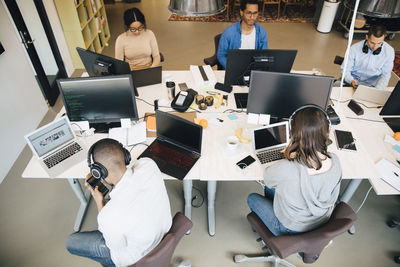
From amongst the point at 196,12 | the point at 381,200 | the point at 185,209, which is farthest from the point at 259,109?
the point at 381,200

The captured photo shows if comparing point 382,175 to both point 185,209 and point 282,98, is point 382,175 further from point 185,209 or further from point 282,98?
point 185,209

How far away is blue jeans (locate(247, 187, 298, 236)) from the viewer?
1744 mm

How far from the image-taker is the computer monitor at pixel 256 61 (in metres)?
2.20

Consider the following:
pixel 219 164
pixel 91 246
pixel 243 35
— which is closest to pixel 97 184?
pixel 91 246

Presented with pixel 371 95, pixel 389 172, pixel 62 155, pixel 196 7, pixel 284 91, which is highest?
pixel 196 7

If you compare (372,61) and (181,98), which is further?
(372,61)

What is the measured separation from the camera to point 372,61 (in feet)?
9.25

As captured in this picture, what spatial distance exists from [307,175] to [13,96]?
307cm

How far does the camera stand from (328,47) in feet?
17.0

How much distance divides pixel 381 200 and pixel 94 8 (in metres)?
5.19

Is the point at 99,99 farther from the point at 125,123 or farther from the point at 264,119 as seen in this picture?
the point at 264,119

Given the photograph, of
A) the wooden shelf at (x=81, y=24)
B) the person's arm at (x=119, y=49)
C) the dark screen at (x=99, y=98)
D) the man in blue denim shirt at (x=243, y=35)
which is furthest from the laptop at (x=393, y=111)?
the wooden shelf at (x=81, y=24)

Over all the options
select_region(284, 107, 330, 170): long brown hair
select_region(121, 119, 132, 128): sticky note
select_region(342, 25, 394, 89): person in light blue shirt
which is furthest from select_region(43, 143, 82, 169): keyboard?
select_region(342, 25, 394, 89): person in light blue shirt

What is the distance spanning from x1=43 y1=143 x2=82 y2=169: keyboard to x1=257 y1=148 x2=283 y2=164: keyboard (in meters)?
1.37
